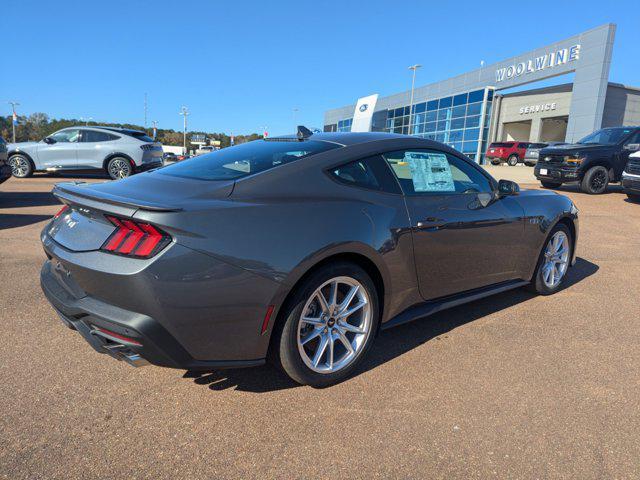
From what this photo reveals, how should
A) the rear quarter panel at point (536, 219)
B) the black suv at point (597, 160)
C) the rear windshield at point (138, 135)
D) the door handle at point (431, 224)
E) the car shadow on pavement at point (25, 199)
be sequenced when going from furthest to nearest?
the rear windshield at point (138, 135), the black suv at point (597, 160), the car shadow on pavement at point (25, 199), the rear quarter panel at point (536, 219), the door handle at point (431, 224)

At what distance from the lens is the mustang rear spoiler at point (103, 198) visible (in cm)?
209

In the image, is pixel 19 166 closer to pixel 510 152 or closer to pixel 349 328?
pixel 349 328

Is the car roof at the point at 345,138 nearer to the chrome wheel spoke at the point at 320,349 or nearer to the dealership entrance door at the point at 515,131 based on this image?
the chrome wheel spoke at the point at 320,349

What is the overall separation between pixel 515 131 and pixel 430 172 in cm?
4298

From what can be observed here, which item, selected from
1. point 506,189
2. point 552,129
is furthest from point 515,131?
point 506,189

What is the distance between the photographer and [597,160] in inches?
480

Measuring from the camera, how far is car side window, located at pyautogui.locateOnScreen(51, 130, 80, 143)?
42.7 ft

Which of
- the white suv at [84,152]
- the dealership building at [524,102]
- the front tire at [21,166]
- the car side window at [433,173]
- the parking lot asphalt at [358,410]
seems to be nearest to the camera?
the parking lot asphalt at [358,410]

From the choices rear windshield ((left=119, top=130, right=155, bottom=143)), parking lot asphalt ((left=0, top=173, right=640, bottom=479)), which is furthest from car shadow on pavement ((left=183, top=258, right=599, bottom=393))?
rear windshield ((left=119, top=130, right=155, bottom=143))

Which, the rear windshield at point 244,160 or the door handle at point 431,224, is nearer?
the rear windshield at point 244,160

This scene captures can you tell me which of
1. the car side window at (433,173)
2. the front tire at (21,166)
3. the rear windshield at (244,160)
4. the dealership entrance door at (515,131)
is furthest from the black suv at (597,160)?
the dealership entrance door at (515,131)

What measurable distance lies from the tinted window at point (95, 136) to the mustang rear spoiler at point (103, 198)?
1152 cm

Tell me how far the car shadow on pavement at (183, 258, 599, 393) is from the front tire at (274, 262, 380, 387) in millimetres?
193

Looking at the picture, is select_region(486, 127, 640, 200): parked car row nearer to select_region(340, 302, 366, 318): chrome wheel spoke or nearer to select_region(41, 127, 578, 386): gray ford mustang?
select_region(41, 127, 578, 386): gray ford mustang
